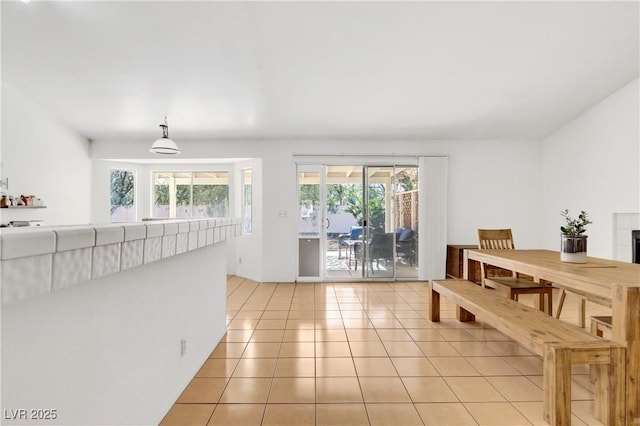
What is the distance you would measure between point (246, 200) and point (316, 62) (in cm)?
319

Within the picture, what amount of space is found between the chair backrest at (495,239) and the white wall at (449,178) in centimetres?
182

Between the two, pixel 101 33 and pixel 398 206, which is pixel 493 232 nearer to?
pixel 398 206

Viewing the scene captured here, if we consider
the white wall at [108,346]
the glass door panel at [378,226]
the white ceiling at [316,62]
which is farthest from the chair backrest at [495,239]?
the white wall at [108,346]

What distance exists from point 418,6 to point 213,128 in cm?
346

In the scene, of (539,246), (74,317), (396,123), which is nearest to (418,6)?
(396,123)

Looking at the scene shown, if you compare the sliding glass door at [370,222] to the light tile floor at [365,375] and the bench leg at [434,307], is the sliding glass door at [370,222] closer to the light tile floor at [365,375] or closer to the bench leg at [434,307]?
the light tile floor at [365,375]

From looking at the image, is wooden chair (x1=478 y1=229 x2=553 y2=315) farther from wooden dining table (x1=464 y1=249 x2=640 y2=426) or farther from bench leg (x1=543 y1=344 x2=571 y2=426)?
bench leg (x1=543 y1=344 x2=571 y2=426)

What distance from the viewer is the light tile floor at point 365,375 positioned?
1875 mm

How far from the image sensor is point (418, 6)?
2842 mm

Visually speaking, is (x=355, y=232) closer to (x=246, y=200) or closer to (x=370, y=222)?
(x=370, y=222)

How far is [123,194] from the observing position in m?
6.15

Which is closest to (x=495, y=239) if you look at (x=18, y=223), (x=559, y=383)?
(x=559, y=383)

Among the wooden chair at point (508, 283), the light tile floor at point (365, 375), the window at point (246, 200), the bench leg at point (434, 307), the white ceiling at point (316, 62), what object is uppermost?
the white ceiling at point (316, 62)

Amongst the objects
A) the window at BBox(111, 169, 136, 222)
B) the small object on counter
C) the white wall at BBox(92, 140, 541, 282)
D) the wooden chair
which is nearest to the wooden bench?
the wooden chair
